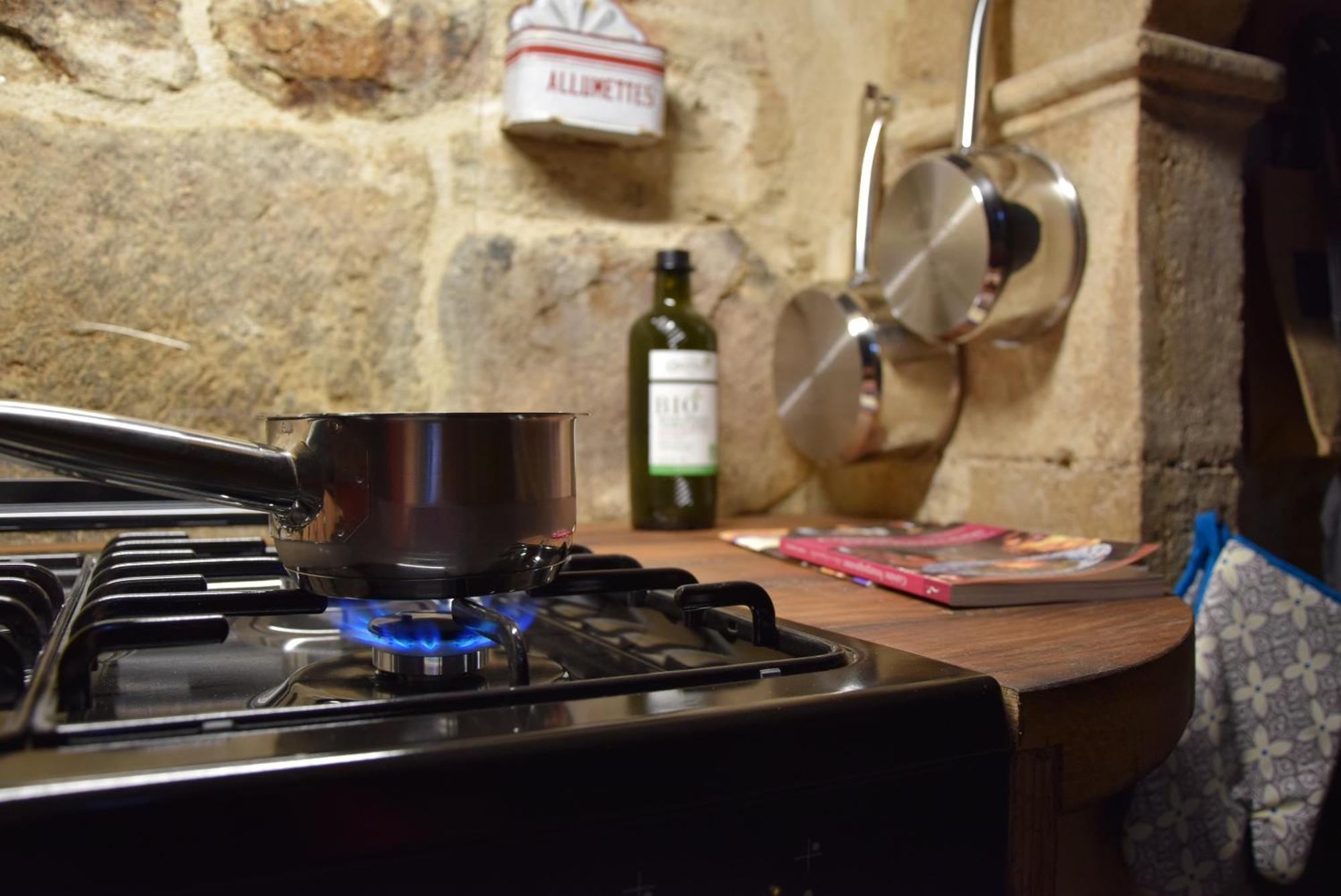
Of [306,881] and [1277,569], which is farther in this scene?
[1277,569]

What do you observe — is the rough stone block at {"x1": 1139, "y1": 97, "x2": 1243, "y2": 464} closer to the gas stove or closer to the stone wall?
the stone wall

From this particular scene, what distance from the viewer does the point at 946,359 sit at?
1.12 metres

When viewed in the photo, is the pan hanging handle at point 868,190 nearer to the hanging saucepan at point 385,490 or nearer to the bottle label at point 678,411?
the bottle label at point 678,411

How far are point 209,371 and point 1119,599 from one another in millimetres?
828

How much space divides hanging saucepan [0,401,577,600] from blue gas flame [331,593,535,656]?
0.05 m

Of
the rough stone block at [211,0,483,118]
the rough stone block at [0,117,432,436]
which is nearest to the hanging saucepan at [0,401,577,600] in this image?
the rough stone block at [0,117,432,436]

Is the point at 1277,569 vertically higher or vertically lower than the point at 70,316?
lower

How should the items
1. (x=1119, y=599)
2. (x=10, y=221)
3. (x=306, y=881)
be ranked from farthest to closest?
(x=10, y=221)
(x=1119, y=599)
(x=306, y=881)

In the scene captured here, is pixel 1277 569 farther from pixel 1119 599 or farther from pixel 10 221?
pixel 10 221

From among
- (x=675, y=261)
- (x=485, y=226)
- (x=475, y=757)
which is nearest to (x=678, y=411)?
(x=675, y=261)

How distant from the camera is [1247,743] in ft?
2.72

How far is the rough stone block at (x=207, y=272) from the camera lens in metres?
0.88

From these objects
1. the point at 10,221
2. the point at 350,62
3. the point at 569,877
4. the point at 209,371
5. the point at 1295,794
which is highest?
the point at 350,62

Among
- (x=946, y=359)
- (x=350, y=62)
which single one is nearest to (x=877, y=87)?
(x=946, y=359)
